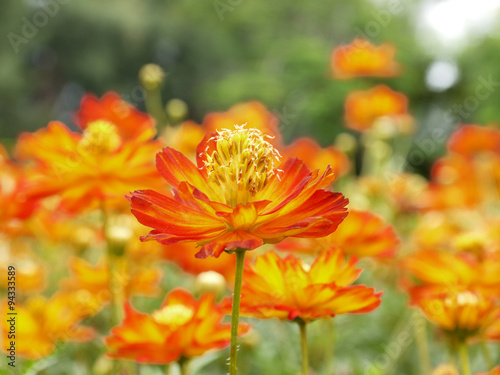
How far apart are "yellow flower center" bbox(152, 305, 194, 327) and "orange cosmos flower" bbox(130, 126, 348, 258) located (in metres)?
0.23

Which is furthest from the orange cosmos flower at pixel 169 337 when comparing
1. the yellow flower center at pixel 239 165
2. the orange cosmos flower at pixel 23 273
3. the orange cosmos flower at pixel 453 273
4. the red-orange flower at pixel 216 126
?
the orange cosmos flower at pixel 23 273

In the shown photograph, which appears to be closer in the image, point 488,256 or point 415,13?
point 488,256

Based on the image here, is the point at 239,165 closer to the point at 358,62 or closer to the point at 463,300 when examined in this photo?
the point at 463,300

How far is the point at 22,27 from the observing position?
31.9ft

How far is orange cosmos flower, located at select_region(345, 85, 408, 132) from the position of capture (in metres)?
2.06

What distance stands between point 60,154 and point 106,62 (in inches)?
402

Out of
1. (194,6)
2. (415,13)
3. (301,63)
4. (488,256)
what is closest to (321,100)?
(301,63)

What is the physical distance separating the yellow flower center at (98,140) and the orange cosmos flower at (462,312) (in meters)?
0.49

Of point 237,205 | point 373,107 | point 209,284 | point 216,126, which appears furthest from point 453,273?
point 373,107

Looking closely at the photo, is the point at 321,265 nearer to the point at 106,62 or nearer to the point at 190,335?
the point at 190,335

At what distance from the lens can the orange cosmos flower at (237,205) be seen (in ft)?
1.40

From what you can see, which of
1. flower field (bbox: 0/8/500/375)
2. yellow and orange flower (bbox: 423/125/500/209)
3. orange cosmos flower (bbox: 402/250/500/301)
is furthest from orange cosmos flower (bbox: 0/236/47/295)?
yellow and orange flower (bbox: 423/125/500/209)

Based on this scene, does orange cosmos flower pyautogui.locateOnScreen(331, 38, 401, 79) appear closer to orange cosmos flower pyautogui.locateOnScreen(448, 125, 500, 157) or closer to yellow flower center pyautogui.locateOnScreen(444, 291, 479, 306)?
orange cosmos flower pyautogui.locateOnScreen(448, 125, 500, 157)

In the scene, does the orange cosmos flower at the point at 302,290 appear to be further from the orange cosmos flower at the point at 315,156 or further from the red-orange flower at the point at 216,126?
the orange cosmos flower at the point at 315,156
